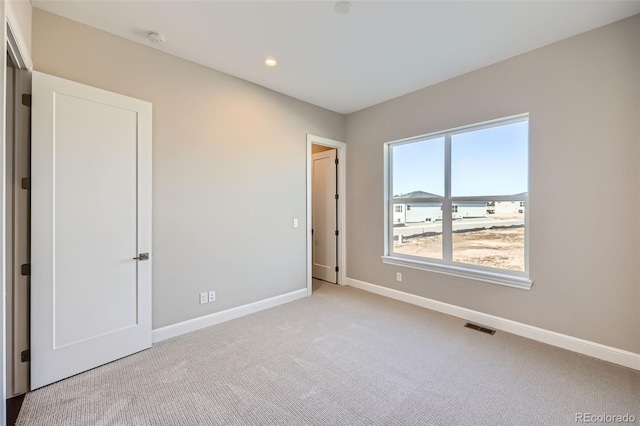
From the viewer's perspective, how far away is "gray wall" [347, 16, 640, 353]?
7.43ft

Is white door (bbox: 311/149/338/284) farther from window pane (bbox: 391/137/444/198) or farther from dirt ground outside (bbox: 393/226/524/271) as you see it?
dirt ground outside (bbox: 393/226/524/271)

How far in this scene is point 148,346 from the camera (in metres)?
2.55

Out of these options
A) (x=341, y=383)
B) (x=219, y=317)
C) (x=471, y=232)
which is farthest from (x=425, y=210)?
(x=219, y=317)

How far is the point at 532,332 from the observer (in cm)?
275

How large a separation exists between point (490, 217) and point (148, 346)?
3.78 m

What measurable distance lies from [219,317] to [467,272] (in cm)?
291

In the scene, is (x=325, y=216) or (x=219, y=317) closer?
(x=219, y=317)

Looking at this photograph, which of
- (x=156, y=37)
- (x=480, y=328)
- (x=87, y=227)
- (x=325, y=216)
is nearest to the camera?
(x=87, y=227)

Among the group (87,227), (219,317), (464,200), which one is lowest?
(219,317)

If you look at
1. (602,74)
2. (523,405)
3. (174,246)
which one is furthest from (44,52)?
(602,74)

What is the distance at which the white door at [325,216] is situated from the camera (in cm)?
477

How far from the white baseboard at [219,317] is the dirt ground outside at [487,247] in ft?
6.45

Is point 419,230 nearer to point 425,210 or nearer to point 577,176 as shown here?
point 425,210

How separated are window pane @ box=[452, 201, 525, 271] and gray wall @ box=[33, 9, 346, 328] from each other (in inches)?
82.8
